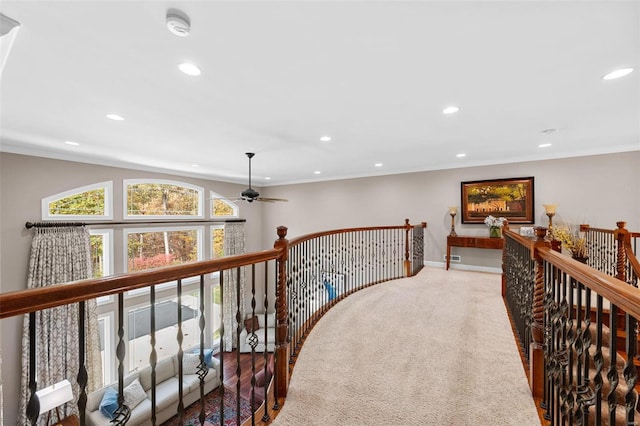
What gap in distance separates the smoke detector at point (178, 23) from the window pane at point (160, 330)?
554 centimetres

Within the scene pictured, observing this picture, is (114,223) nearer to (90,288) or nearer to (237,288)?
(237,288)

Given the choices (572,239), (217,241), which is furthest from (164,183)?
(572,239)

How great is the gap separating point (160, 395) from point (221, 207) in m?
4.41

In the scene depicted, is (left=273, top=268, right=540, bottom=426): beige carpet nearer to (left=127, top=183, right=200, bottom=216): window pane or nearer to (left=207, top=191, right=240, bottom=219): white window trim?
(left=127, top=183, right=200, bottom=216): window pane

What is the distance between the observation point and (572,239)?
411 centimetres

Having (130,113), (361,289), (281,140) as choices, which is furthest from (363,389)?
(130,113)

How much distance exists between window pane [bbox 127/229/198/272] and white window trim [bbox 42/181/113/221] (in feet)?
1.98

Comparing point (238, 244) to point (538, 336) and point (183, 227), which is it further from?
point (538, 336)

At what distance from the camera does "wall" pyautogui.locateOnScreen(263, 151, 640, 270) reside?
4367mm

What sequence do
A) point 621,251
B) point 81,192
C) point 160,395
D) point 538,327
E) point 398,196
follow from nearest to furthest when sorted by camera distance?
point 538,327 → point 621,251 → point 160,395 → point 81,192 → point 398,196

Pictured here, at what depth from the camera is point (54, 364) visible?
4191 mm

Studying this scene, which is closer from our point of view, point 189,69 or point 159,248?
point 189,69

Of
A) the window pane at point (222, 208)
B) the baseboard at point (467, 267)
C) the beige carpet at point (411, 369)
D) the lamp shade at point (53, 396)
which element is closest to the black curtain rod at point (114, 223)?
the window pane at point (222, 208)

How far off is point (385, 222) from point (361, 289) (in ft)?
8.91
